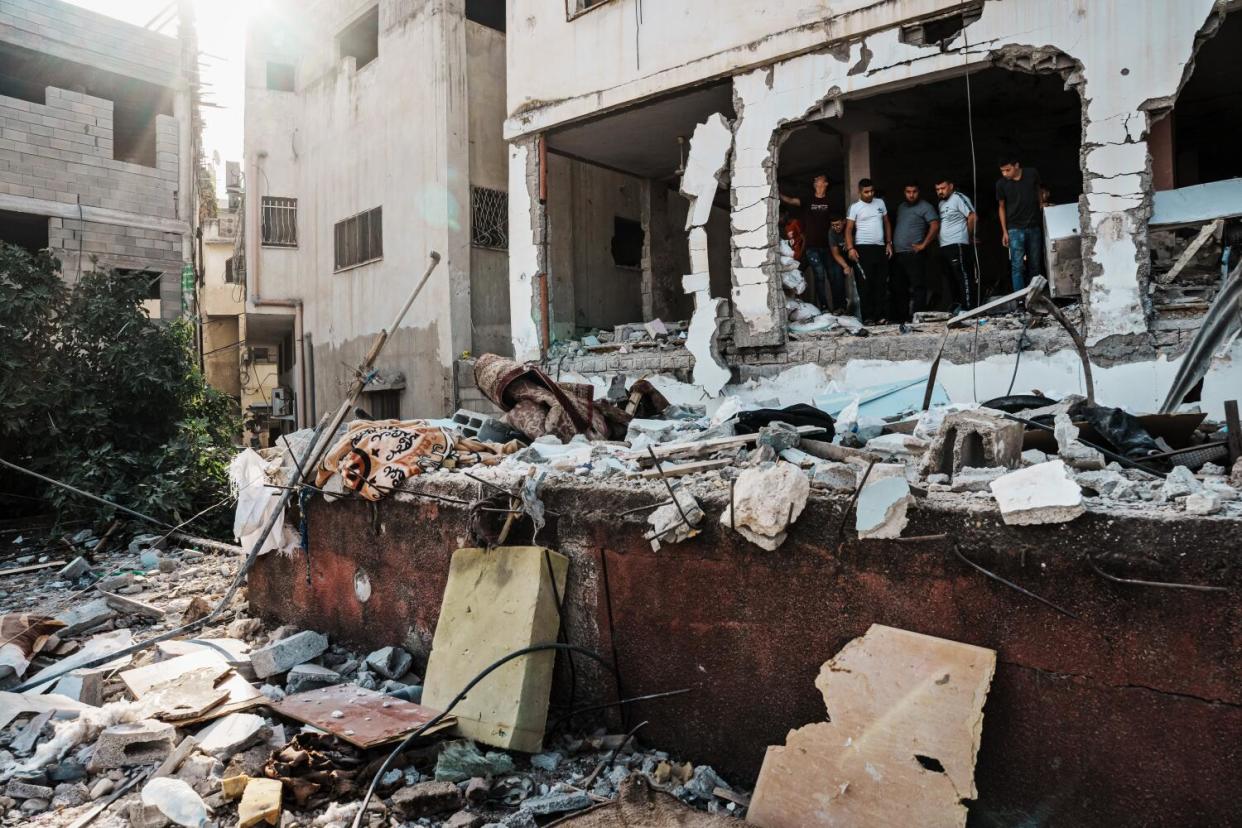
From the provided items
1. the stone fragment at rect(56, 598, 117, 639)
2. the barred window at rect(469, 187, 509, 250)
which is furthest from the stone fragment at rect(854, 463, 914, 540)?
the barred window at rect(469, 187, 509, 250)

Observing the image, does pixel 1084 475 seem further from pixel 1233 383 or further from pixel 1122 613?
pixel 1233 383

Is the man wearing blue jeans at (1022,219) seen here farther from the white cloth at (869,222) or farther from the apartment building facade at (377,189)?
the apartment building facade at (377,189)

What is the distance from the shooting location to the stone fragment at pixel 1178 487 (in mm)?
2434

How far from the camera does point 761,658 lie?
2992mm

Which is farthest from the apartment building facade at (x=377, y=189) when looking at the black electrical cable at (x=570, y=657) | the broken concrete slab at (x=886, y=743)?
the broken concrete slab at (x=886, y=743)

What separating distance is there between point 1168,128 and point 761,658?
6237mm

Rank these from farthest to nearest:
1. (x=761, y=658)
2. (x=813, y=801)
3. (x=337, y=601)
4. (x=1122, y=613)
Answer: (x=337, y=601) < (x=761, y=658) < (x=813, y=801) < (x=1122, y=613)

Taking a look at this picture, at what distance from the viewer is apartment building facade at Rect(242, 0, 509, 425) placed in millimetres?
11576

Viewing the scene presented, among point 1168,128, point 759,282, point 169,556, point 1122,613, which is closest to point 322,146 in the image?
point 169,556

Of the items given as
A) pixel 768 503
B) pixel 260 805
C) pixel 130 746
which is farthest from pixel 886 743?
pixel 130 746

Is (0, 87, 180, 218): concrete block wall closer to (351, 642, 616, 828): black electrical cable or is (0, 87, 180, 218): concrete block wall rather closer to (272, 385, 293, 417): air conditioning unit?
(272, 385, 293, 417): air conditioning unit

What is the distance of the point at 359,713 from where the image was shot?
143 inches

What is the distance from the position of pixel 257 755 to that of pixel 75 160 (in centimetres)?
1361

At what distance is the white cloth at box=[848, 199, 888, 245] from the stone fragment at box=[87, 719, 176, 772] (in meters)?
7.22
